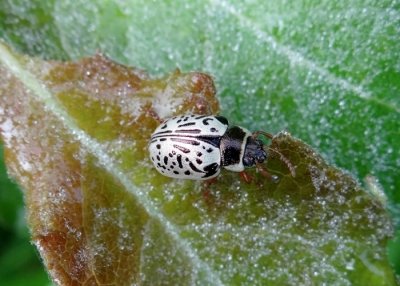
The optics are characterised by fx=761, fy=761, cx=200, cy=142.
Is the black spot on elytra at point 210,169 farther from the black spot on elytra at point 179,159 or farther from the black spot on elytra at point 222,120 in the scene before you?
the black spot on elytra at point 222,120

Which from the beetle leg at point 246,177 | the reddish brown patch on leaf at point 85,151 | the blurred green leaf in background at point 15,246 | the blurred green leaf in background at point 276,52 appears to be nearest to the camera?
the reddish brown patch on leaf at point 85,151

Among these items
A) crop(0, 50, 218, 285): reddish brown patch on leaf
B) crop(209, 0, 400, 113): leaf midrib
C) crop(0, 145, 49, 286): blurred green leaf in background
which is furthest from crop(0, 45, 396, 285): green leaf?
crop(0, 145, 49, 286): blurred green leaf in background

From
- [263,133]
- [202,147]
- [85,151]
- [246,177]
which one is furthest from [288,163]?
[85,151]

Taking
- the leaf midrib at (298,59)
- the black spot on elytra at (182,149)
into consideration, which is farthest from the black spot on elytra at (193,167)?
the leaf midrib at (298,59)

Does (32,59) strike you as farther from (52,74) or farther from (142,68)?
(142,68)

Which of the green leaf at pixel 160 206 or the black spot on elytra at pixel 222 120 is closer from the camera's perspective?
the green leaf at pixel 160 206

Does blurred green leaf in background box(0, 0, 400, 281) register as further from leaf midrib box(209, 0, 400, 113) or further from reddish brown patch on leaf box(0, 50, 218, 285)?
reddish brown patch on leaf box(0, 50, 218, 285)

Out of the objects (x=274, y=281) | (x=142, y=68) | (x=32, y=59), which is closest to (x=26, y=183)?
(x=32, y=59)
